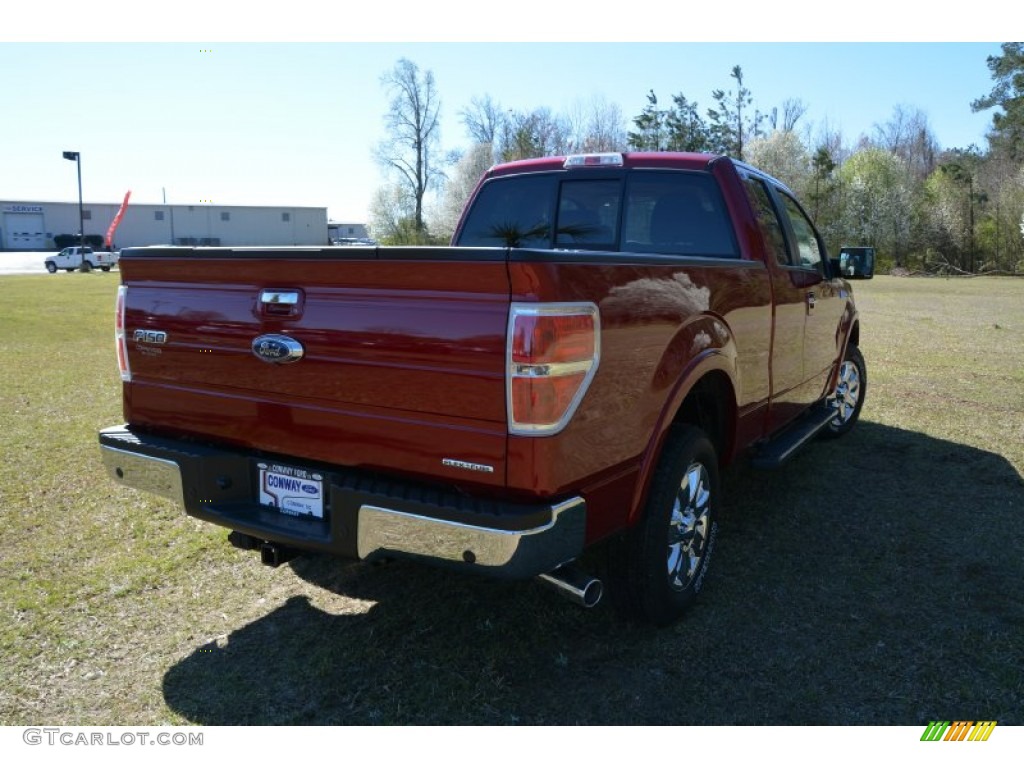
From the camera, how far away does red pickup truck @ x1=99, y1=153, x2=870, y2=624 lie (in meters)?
2.41

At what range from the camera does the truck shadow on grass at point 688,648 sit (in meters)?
2.81

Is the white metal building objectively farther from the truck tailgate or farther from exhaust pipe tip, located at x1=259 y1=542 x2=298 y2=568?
exhaust pipe tip, located at x1=259 y1=542 x2=298 y2=568

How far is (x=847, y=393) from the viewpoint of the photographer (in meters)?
6.62

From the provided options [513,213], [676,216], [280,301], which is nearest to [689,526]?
[676,216]

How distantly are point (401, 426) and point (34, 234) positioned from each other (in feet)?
274

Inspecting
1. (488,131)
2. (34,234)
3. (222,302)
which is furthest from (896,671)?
(34,234)

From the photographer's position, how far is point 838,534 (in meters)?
4.48

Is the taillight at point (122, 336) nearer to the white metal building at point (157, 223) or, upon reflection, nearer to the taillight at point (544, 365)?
the taillight at point (544, 365)

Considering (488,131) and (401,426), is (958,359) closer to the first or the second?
(401,426)

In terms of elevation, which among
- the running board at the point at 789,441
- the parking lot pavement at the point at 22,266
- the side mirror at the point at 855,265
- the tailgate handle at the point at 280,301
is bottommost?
the running board at the point at 789,441
